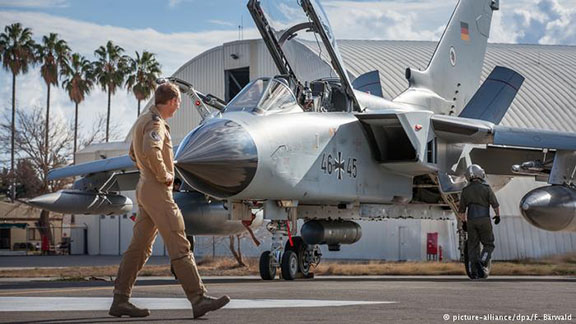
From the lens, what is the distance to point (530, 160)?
760 inches

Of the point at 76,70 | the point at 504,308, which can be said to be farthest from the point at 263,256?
the point at 76,70

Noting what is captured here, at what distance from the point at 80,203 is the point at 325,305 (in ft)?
37.6

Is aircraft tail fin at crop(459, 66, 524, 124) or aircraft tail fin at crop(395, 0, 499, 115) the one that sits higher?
aircraft tail fin at crop(395, 0, 499, 115)

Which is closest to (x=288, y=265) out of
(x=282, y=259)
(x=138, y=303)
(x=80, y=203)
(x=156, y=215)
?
(x=282, y=259)

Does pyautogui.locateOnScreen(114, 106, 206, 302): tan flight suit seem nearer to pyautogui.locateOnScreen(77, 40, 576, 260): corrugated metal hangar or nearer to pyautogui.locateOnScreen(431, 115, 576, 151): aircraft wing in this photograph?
pyautogui.locateOnScreen(431, 115, 576, 151): aircraft wing

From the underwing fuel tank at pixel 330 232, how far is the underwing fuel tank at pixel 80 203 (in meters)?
5.04

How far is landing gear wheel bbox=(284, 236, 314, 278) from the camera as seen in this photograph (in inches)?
634

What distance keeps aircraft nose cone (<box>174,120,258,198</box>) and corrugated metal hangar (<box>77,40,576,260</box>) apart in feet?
57.4

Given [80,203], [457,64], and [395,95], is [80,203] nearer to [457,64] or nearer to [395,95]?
[457,64]

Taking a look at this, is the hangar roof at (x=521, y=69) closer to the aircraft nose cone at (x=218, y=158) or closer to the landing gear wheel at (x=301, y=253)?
the landing gear wheel at (x=301, y=253)

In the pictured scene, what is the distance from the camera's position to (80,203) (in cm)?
1941

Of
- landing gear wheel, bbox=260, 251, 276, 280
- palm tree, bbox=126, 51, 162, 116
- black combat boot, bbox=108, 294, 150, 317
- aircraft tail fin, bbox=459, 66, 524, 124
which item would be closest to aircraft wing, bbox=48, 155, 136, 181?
landing gear wheel, bbox=260, 251, 276, 280

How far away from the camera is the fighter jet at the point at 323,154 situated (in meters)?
13.7

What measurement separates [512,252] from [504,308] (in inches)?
989
